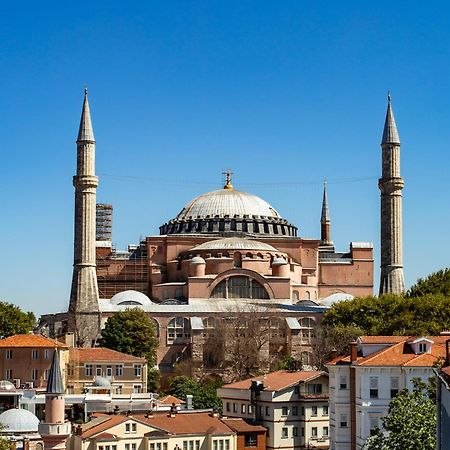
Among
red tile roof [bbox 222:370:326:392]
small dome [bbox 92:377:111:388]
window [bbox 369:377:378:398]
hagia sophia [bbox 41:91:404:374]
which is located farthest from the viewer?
hagia sophia [bbox 41:91:404:374]

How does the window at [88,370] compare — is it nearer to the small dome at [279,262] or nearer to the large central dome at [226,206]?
the small dome at [279,262]

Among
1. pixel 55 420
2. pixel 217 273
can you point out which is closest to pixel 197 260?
pixel 217 273

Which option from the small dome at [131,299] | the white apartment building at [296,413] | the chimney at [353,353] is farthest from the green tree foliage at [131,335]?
the chimney at [353,353]

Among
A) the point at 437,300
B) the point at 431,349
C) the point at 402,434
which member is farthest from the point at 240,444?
the point at 437,300

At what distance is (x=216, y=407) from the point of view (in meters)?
62.2

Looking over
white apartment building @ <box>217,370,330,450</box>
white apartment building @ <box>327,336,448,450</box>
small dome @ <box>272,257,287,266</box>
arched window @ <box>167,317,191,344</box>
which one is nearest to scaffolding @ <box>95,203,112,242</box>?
small dome @ <box>272,257,287,266</box>

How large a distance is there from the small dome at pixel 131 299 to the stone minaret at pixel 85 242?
7.04 ft

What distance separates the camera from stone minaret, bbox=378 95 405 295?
9319cm

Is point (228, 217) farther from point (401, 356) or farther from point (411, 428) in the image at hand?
point (411, 428)

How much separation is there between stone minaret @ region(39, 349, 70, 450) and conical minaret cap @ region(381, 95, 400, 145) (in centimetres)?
5199

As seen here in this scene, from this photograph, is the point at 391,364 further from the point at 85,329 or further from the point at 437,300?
the point at 85,329

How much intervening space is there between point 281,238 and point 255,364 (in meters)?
21.6

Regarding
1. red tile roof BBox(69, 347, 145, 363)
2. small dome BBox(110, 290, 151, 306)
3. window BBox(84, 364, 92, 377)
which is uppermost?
small dome BBox(110, 290, 151, 306)

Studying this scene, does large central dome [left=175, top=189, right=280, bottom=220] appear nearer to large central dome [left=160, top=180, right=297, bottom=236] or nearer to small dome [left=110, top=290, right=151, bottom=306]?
large central dome [left=160, top=180, right=297, bottom=236]
